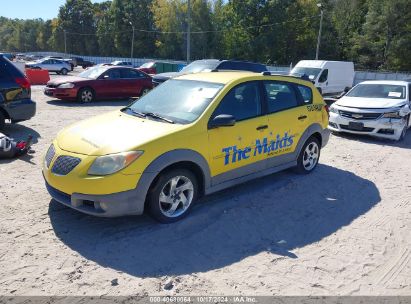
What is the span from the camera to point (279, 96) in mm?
5707

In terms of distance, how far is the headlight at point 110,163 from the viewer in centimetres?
389

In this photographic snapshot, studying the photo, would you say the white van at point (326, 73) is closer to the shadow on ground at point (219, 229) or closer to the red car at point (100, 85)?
the red car at point (100, 85)

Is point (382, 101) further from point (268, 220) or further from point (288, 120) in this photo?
point (268, 220)

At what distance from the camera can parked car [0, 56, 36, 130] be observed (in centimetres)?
780

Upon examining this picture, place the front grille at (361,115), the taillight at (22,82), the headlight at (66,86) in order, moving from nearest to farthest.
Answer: the taillight at (22,82) < the front grille at (361,115) < the headlight at (66,86)

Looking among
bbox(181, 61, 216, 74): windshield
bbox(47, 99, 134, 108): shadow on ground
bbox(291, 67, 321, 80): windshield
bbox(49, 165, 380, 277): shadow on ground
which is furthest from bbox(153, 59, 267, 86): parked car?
bbox(49, 165, 380, 277): shadow on ground

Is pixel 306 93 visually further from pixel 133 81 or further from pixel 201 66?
pixel 133 81

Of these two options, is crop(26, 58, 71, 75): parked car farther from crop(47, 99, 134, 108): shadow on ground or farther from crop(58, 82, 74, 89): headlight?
crop(58, 82, 74, 89): headlight

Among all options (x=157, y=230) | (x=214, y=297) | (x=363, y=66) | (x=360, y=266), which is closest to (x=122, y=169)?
(x=157, y=230)

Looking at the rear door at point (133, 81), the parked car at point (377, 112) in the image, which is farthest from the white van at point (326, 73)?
the rear door at point (133, 81)

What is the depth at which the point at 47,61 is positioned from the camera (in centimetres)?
3638

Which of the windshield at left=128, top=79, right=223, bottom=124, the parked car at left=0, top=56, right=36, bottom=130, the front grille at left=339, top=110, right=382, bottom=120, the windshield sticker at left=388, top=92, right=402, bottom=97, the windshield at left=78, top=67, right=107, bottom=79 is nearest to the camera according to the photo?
the windshield at left=128, top=79, right=223, bottom=124

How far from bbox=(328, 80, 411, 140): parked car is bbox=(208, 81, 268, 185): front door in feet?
17.2

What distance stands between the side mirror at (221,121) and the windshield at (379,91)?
751cm
